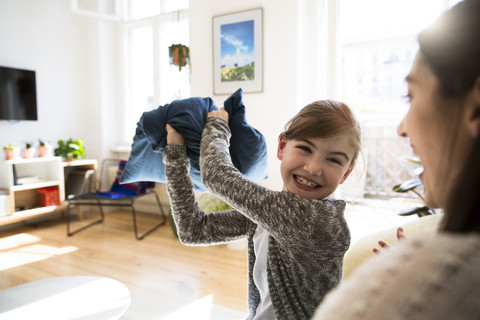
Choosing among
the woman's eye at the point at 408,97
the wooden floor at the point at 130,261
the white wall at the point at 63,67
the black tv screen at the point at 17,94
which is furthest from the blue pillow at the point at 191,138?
the white wall at the point at 63,67

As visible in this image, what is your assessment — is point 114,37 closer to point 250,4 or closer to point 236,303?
point 250,4

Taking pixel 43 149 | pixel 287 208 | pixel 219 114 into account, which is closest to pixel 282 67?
pixel 219 114

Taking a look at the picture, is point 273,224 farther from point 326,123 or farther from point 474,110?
point 474,110

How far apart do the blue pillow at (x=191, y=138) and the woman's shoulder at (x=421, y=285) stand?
2.29 ft

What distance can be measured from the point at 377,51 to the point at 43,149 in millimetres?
3854

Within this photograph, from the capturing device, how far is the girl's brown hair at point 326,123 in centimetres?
84

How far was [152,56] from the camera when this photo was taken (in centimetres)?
472

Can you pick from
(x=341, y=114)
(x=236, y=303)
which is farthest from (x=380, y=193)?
(x=341, y=114)

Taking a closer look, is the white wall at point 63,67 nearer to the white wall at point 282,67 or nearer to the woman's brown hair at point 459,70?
the white wall at point 282,67

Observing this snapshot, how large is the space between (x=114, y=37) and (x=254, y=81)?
2.72 meters

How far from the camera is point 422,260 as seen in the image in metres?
0.28

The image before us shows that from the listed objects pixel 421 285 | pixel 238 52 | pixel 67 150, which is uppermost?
pixel 238 52

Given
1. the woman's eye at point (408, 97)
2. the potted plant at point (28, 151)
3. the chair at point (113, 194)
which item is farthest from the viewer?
the potted plant at point (28, 151)

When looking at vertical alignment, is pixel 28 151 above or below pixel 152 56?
below
